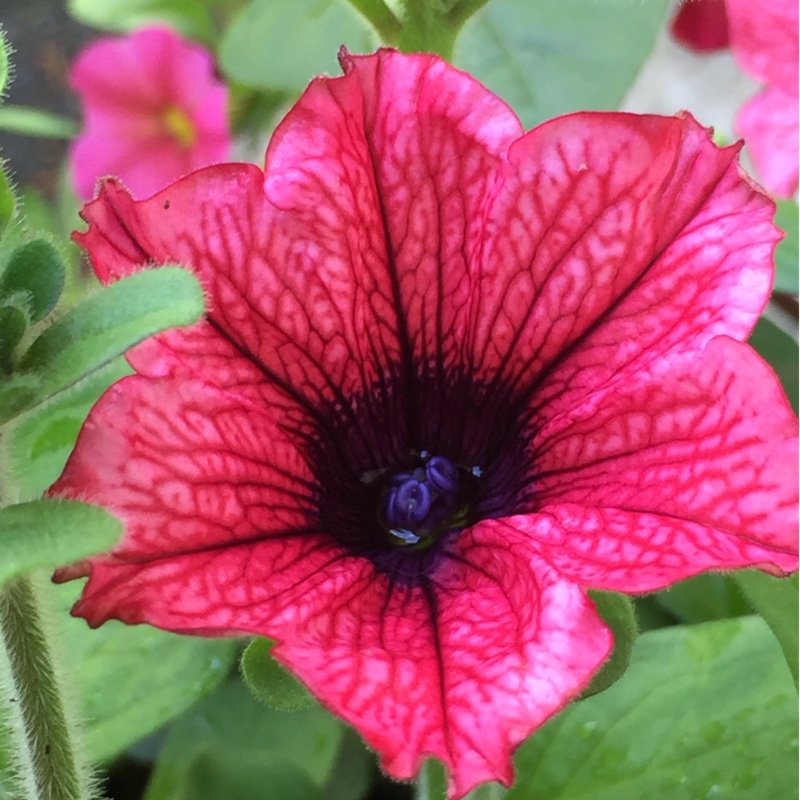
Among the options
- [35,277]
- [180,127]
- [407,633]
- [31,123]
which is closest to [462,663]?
[407,633]

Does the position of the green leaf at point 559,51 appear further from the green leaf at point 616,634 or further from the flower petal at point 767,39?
the green leaf at point 616,634

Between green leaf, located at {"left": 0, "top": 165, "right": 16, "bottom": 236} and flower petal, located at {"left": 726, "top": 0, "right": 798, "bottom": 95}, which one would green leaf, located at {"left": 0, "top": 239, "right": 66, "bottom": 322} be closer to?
green leaf, located at {"left": 0, "top": 165, "right": 16, "bottom": 236}

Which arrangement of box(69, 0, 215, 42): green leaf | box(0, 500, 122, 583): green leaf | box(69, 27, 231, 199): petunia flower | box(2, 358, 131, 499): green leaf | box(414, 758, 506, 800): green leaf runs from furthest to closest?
1. box(69, 0, 215, 42): green leaf
2. box(69, 27, 231, 199): petunia flower
3. box(2, 358, 131, 499): green leaf
4. box(414, 758, 506, 800): green leaf
5. box(0, 500, 122, 583): green leaf

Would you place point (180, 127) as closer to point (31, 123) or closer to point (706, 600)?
point (31, 123)

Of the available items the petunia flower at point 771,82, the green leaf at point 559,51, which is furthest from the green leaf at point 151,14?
the petunia flower at point 771,82

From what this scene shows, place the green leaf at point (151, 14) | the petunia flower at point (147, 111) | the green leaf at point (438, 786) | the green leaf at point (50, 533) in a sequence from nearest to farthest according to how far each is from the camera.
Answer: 1. the green leaf at point (50, 533)
2. the green leaf at point (438, 786)
3. the petunia flower at point (147, 111)
4. the green leaf at point (151, 14)

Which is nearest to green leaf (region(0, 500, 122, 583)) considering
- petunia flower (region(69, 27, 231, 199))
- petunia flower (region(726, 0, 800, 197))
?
petunia flower (region(726, 0, 800, 197))
